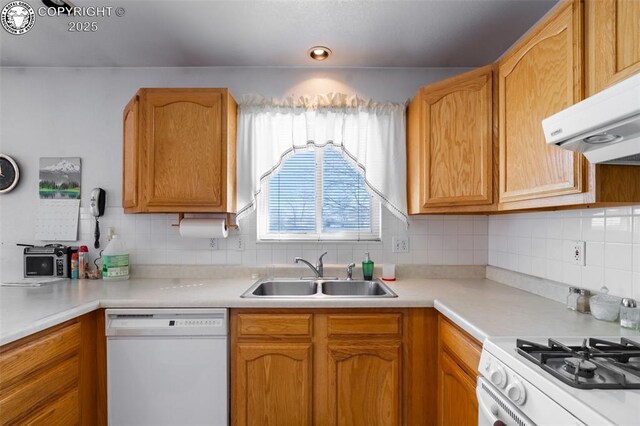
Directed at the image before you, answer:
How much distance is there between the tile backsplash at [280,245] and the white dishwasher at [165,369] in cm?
69

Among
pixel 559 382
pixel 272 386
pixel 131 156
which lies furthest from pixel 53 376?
pixel 559 382

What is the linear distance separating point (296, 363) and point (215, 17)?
1.89 metres

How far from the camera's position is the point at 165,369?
1673 mm

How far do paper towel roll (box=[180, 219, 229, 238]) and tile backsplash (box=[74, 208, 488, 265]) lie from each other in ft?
0.60

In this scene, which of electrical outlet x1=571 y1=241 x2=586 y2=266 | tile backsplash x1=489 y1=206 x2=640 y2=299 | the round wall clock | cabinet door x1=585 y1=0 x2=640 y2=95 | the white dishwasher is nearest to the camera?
cabinet door x1=585 y1=0 x2=640 y2=95

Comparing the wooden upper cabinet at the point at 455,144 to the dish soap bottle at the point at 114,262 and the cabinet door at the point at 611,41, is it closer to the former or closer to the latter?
the cabinet door at the point at 611,41

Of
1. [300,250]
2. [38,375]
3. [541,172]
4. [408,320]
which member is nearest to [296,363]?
[408,320]

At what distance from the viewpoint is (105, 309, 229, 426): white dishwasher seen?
65.7 inches

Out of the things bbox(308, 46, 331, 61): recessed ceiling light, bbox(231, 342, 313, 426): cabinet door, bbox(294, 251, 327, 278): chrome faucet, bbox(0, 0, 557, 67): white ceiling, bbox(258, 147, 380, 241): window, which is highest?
bbox(0, 0, 557, 67): white ceiling

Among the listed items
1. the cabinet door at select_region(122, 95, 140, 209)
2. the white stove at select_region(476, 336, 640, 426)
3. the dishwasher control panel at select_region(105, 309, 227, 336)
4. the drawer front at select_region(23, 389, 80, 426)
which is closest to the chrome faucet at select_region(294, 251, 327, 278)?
the dishwasher control panel at select_region(105, 309, 227, 336)

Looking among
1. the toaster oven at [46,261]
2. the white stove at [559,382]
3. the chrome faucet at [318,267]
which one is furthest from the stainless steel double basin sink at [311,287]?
the toaster oven at [46,261]

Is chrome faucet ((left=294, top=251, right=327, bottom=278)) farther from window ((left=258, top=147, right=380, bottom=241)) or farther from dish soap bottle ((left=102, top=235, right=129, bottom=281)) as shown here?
dish soap bottle ((left=102, top=235, right=129, bottom=281))

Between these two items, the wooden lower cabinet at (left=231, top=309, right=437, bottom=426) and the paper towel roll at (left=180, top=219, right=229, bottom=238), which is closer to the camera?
the wooden lower cabinet at (left=231, top=309, right=437, bottom=426)

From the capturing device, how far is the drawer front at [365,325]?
170cm
